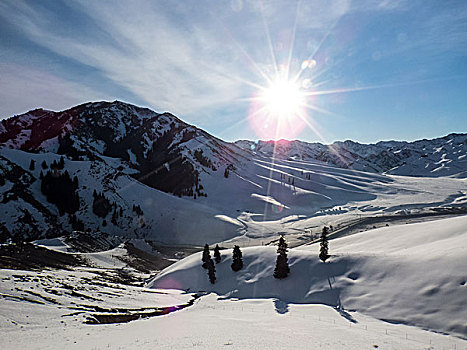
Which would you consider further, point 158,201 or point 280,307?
point 158,201

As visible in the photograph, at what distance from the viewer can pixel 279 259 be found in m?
42.7

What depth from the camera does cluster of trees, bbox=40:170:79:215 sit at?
105344 mm

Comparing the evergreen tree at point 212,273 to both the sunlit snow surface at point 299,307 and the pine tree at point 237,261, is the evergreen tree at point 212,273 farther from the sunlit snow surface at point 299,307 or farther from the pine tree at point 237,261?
the pine tree at point 237,261

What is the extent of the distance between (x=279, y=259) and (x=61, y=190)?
10414cm

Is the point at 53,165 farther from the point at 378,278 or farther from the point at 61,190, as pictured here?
the point at 378,278

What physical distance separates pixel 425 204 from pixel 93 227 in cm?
16803

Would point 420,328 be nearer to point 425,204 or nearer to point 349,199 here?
point 425,204

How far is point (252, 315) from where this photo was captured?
2700cm

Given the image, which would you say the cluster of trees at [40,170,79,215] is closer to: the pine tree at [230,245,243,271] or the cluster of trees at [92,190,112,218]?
the cluster of trees at [92,190,112,218]

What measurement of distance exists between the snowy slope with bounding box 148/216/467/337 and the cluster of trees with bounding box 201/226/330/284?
96 centimetres

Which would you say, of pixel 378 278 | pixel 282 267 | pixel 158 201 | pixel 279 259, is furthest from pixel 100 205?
pixel 378 278

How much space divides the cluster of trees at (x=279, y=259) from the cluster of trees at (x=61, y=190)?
8129cm

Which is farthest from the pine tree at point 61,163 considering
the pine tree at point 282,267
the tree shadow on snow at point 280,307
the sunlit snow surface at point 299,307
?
the tree shadow on snow at point 280,307

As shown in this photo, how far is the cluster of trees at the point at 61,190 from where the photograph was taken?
105344 millimetres
